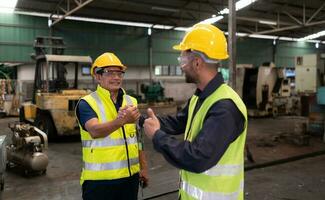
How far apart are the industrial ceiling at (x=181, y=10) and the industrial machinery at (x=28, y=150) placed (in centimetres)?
878

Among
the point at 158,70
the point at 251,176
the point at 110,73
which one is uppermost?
the point at 158,70

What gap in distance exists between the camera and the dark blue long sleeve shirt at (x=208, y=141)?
1672 millimetres

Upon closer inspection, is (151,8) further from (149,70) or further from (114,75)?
(114,75)

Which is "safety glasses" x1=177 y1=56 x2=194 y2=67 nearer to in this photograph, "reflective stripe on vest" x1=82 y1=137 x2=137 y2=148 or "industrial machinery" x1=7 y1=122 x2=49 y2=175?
"reflective stripe on vest" x1=82 y1=137 x2=137 y2=148

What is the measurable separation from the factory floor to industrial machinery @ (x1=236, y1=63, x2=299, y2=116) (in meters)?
5.83

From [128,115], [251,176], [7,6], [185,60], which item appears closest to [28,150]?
[251,176]

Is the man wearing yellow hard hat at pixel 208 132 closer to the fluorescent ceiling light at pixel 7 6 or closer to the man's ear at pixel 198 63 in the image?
the man's ear at pixel 198 63

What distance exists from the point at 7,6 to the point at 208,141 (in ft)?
55.9

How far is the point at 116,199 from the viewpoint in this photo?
2.74 meters

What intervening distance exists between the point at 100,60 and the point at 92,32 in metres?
16.4

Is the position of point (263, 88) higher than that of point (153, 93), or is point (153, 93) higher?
point (263, 88)

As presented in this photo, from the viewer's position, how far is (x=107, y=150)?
2.71m

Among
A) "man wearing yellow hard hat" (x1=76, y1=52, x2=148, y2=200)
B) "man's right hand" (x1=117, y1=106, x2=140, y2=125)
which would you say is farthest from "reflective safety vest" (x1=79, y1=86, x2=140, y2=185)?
"man's right hand" (x1=117, y1=106, x2=140, y2=125)

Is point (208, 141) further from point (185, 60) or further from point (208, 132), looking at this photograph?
point (185, 60)
